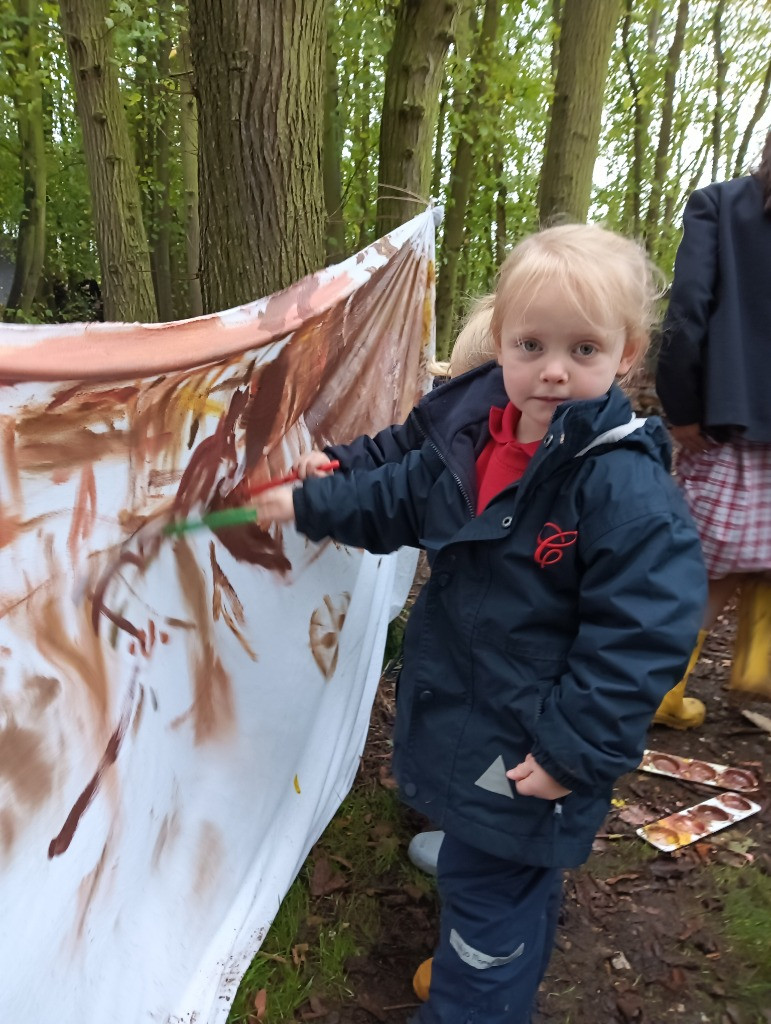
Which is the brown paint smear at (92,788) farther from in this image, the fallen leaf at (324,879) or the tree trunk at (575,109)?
the tree trunk at (575,109)

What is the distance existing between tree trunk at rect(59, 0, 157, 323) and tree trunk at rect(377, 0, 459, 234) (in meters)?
2.84

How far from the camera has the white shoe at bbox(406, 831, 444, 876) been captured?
7.23 feet

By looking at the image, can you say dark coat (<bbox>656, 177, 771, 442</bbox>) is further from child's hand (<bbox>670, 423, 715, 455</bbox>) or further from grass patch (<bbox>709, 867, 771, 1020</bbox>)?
grass patch (<bbox>709, 867, 771, 1020</bbox>)

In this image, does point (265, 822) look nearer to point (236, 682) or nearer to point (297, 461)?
point (236, 682)

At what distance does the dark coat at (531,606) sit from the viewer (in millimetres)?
1258

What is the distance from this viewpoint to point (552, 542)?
1.33 metres

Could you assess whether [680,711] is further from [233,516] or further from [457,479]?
[233,516]

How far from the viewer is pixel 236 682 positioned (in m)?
1.73

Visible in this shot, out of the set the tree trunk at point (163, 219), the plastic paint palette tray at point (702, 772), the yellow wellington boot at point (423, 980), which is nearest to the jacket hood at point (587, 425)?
the yellow wellington boot at point (423, 980)

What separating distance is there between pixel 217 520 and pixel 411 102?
7.45 feet

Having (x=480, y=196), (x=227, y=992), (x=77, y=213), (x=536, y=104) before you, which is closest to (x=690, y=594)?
(x=227, y=992)

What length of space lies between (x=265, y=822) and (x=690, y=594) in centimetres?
113

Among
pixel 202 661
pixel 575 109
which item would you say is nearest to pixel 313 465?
pixel 202 661

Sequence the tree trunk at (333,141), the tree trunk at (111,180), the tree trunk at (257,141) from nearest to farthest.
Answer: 1. the tree trunk at (257,141)
2. the tree trunk at (333,141)
3. the tree trunk at (111,180)
